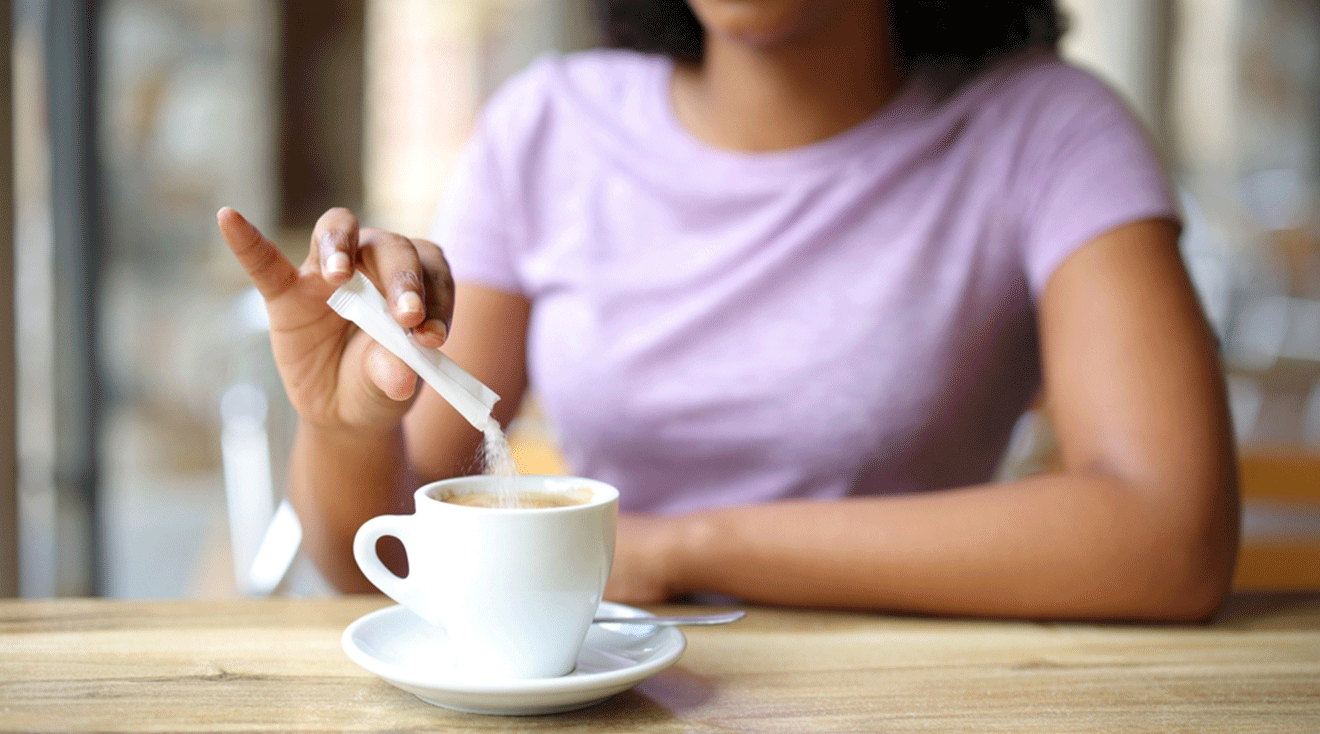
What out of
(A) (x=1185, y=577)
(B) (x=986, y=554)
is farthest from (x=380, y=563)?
(A) (x=1185, y=577)

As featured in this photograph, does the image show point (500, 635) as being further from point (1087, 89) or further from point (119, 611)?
point (1087, 89)

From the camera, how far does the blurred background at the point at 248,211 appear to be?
1605 millimetres

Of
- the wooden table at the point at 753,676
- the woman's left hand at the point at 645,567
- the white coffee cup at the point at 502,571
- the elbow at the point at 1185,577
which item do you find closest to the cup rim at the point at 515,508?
the white coffee cup at the point at 502,571

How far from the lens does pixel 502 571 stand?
0.58m

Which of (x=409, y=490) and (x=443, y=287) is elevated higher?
(x=443, y=287)

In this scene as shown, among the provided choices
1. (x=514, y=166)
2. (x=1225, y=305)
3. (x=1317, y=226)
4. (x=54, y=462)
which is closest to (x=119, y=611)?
(x=514, y=166)

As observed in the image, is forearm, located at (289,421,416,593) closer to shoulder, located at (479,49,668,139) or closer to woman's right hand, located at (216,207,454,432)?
woman's right hand, located at (216,207,454,432)

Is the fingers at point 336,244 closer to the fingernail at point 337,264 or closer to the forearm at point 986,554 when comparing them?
the fingernail at point 337,264

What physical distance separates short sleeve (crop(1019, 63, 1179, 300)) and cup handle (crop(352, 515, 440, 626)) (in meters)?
0.65

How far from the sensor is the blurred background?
1.61m

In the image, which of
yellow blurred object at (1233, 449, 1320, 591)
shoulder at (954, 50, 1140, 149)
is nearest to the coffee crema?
shoulder at (954, 50, 1140, 149)

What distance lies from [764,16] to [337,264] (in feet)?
1.79

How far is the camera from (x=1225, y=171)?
26.1ft

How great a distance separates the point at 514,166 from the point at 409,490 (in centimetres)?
66
